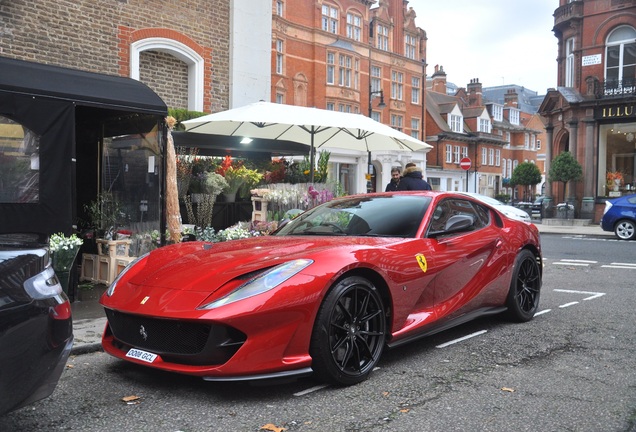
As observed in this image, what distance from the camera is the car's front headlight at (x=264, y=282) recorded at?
3.60 meters

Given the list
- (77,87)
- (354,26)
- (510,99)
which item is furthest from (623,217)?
(510,99)

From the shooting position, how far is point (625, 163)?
28281 mm

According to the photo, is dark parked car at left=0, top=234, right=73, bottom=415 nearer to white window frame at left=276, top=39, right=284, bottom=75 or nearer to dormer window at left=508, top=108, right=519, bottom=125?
white window frame at left=276, top=39, right=284, bottom=75

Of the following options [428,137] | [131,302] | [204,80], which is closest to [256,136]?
[204,80]

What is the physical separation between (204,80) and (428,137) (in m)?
42.6

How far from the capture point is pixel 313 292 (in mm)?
3748

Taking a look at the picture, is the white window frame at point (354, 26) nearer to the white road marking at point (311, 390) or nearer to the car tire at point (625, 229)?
the car tire at point (625, 229)

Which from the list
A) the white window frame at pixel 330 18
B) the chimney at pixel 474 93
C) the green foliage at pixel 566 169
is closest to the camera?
the green foliage at pixel 566 169

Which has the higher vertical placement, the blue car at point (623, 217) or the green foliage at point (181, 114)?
the green foliage at point (181, 114)

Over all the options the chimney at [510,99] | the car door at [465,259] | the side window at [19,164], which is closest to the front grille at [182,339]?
the car door at [465,259]

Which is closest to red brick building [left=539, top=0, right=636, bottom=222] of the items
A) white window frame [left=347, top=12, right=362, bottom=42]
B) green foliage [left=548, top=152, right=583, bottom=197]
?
green foliage [left=548, top=152, right=583, bottom=197]

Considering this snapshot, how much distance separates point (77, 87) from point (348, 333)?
187 inches

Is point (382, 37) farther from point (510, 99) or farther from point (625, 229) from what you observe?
point (510, 99)

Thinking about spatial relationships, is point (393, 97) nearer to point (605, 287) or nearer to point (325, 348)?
point (605, 287)
